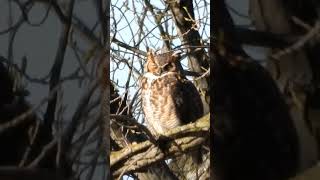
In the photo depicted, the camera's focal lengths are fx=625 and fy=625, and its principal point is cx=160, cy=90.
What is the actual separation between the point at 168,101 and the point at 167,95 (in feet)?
0.08

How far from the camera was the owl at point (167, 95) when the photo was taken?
2.28 m

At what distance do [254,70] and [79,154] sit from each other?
7.6 inches

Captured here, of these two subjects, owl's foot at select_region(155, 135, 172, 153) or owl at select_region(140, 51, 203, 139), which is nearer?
owl's foot at select_region(155, 135, 172, 153)

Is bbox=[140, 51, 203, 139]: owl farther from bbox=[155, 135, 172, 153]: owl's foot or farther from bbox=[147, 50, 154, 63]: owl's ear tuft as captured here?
bbox=[155, 135, 172, 153]: owl's foot

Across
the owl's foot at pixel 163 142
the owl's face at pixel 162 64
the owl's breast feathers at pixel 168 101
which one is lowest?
the owl's foot at pixel 163 142

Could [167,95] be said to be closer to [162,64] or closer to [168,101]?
[168,101]

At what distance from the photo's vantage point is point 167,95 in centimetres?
235

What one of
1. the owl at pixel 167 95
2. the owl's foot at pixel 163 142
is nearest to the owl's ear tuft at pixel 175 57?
the owl at pixel 167 95

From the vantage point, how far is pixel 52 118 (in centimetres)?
62

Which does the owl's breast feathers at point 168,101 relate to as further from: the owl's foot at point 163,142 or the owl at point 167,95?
the owl's foot at point 163,142

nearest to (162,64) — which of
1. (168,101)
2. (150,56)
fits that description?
(150,56)

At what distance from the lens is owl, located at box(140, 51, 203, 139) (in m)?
2.28

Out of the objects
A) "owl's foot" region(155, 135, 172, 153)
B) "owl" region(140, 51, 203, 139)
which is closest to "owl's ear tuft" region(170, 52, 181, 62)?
"owl" region(140, 51, 203, 139)

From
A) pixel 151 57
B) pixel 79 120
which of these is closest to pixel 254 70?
A: pixel 79 120
